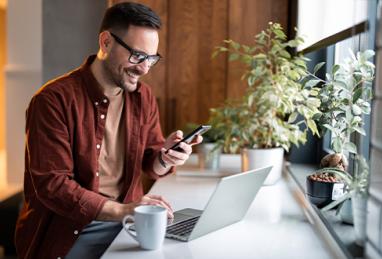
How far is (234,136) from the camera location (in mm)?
2223

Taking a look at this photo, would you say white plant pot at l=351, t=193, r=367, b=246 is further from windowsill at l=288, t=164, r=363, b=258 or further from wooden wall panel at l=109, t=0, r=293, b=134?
wooden wall panel at l=109, t=0, r=293, b=134

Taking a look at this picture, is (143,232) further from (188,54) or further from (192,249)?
(188,54)

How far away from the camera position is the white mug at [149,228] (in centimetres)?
124

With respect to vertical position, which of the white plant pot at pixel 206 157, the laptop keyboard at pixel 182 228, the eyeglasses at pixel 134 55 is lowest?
the laptop keyboard at pixel 182 228

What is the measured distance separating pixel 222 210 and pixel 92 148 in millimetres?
545

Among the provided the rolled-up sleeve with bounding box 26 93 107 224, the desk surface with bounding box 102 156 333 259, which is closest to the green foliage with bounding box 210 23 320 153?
the desk surface with bounding box 102 156 333 259

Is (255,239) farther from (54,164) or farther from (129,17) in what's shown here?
(129,17)

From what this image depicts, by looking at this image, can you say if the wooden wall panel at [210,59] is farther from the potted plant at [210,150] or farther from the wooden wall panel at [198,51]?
the potted plant at [210,150]

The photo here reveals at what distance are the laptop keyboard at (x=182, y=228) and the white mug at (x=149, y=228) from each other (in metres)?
0.11

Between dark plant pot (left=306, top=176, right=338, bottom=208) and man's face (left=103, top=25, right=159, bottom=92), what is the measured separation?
2.21 ft

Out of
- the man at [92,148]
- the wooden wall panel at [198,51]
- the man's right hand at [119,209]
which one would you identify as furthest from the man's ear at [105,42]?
the wooden wall panel at [198,51]

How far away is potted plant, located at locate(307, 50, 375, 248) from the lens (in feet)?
4.11

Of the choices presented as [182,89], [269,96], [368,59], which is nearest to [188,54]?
[182,89]

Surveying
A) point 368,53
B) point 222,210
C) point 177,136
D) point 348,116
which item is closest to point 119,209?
point 222,210
